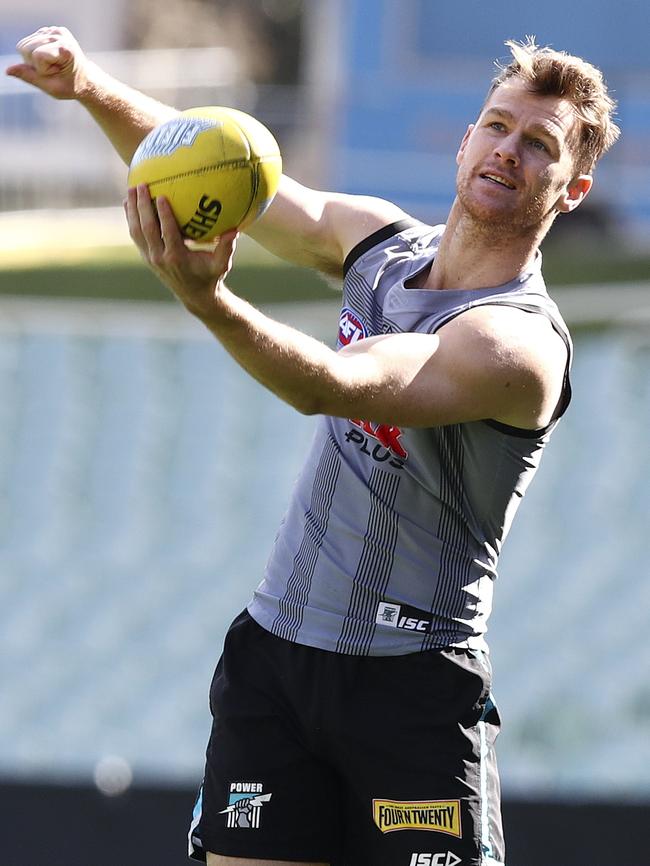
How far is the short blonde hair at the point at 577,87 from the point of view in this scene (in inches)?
137

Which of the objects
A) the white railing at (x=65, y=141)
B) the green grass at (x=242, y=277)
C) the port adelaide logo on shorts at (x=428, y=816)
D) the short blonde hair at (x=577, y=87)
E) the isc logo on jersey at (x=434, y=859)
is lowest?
the isc logo on jersey at (x=434, y=859)

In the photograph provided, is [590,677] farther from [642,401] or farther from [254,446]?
[254,446]

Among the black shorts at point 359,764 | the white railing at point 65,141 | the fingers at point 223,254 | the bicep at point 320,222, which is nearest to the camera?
the fingers at point 223,254

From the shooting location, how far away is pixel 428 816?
11.5 feet

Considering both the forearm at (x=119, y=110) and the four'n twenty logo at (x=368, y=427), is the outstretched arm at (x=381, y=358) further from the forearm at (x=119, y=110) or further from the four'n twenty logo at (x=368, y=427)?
the forearm at (x=119, y=110)

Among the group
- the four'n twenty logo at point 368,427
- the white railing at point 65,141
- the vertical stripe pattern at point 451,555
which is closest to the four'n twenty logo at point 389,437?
the four'n twenty logo at point 368,427

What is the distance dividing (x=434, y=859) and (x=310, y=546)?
2.74 ft

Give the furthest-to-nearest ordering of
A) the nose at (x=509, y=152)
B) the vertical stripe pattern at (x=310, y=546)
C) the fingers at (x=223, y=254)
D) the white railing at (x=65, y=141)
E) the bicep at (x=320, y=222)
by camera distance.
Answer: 1. the white railing at (x=65, y=141)
2. the bicep at (x=320, y=222)
3. the vertical stripe pattern at (x=310, y=546)
4. the nose at (x=509, y=152)
5. the fingers at (x=223, y=254)

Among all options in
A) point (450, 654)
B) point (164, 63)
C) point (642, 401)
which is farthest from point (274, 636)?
point (164, 63)

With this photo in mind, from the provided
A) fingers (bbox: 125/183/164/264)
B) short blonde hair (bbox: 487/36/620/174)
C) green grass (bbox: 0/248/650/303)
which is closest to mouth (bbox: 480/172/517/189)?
short blonde hair (bbox: 487/36/620/174)

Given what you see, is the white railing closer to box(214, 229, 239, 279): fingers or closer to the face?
the face

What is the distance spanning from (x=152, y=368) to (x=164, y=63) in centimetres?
1648

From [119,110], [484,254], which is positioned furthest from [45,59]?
[484,254]

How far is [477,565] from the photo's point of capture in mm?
3662
